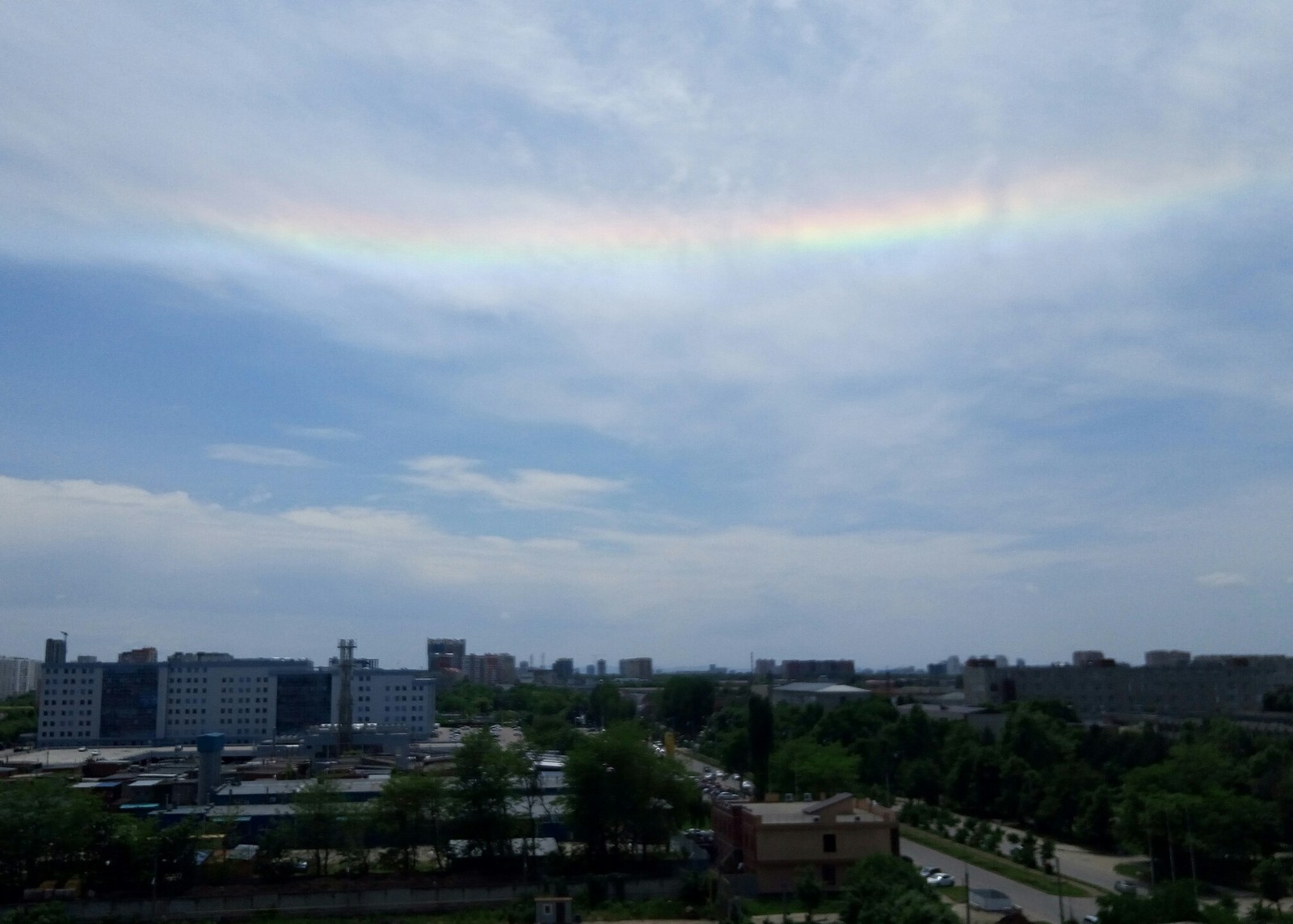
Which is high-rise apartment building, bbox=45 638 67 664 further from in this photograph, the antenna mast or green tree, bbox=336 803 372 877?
green tree, bbox=336 803 372 877

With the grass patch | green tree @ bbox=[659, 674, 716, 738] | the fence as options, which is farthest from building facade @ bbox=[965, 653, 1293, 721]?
the fence

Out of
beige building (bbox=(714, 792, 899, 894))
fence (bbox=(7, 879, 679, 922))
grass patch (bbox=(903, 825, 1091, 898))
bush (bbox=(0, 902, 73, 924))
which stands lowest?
grass patch (bbox=(903, 825, 1091, 898))

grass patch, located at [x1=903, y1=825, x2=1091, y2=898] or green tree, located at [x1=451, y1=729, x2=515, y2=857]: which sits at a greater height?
green tree, located at [x1=451, y1=729, x2=515, y2=857]

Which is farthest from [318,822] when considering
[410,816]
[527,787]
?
[527,787]

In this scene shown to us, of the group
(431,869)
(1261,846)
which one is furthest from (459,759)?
(1261,846)

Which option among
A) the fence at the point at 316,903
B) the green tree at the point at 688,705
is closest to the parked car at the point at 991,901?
the fence at the point at 316,903

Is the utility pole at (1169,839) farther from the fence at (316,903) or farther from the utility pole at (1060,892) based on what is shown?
the fence at (316,903)
